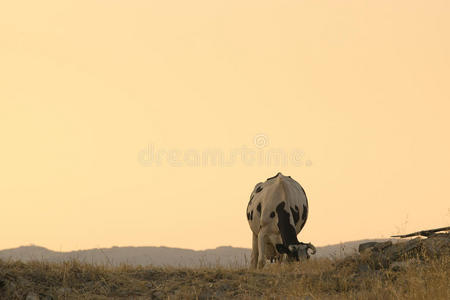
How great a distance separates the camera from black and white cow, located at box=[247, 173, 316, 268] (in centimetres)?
1862

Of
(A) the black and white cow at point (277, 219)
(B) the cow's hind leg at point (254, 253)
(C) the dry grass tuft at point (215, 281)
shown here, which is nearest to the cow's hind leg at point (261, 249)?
(A) the black and white cow at point (277, 219)

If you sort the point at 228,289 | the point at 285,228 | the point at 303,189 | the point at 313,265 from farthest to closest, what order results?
the point at 303,189
the point at 285,228
the point at 313,265
the point at 228,289

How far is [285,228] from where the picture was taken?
18938 mm


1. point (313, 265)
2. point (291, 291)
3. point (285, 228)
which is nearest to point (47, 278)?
point (291, 291)

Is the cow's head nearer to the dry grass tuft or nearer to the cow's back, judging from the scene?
the cow's back

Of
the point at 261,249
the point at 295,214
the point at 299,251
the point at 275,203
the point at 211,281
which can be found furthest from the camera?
the point at 295,214

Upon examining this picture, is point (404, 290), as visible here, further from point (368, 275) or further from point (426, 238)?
point (426, 238)

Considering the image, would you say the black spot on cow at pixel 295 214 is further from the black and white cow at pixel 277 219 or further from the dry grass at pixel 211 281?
the dry grass at pixel 211 281

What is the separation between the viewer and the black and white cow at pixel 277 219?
733 inches

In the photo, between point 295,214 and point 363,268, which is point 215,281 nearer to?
point 363,268

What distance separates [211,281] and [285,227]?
579cm

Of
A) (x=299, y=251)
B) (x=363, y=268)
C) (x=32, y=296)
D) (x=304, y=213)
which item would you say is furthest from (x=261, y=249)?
(x=32, y=296)

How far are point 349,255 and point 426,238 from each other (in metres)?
1.89

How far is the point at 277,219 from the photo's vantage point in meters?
19.4
